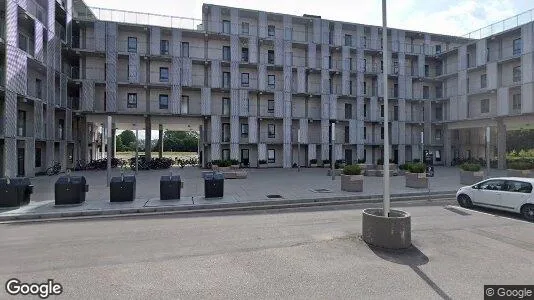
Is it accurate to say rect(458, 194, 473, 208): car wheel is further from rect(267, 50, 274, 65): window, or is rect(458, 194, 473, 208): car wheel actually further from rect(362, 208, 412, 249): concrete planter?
rect(267, 50, 274, 65): window

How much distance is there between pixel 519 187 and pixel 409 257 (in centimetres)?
719

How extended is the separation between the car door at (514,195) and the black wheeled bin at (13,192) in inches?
689

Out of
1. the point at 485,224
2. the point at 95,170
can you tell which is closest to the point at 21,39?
the point at 95,170

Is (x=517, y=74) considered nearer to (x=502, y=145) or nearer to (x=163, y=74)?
(x=502, y=145)

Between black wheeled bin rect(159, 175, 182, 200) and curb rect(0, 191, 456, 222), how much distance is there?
1507mm

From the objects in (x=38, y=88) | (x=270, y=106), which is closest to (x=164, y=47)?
(x=38, y=88)

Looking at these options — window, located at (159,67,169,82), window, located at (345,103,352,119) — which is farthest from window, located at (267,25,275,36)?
window, located at (345,103,352,119)

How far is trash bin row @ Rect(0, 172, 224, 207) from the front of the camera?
37.3ft

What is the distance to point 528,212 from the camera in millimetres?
10125

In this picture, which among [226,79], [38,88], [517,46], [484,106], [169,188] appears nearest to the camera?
[169,188]

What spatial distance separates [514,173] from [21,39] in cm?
3593

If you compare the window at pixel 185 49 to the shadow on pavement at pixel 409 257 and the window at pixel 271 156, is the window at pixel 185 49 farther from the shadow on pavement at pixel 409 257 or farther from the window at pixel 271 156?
the shadow on pavement at pixel 409 257

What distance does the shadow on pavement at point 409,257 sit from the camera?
568 cm

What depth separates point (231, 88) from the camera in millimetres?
34250
